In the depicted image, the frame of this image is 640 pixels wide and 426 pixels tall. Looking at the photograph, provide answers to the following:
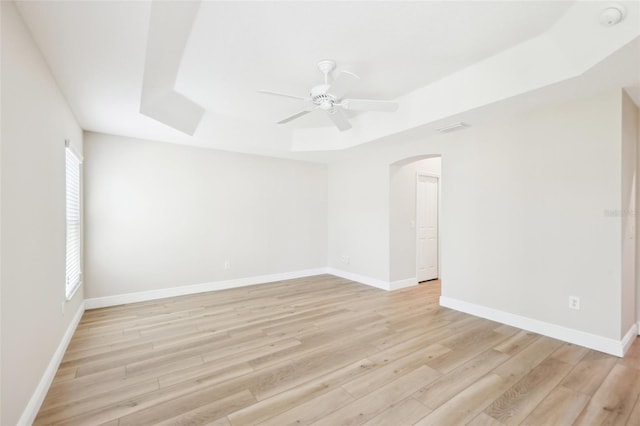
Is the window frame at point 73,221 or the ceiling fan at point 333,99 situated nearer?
the ceiling fan at point 333,99

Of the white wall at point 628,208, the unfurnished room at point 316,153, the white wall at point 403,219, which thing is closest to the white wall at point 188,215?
the unfurnished room at point 316,153

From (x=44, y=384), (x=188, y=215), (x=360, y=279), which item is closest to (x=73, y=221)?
(x=188, y=215)

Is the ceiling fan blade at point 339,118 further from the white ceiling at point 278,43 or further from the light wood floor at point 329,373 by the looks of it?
the light wood floor at point 329,373

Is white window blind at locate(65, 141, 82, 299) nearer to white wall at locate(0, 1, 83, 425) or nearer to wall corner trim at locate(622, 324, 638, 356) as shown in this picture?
white wall at locate(0, 1, 83, 425)

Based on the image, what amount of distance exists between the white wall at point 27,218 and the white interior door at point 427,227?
16.6 ft

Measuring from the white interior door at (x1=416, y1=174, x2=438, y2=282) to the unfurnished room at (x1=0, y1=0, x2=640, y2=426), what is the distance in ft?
1.89

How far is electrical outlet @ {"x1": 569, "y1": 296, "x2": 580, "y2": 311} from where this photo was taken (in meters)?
3.01

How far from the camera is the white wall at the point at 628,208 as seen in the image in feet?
9.23

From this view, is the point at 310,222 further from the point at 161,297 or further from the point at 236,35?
the point at 236,35

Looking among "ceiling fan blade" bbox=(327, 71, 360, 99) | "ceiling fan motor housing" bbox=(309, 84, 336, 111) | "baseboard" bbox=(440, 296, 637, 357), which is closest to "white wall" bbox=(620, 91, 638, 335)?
"baseboard" bbox=(440, 296, 637, 357)

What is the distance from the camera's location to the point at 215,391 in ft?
7.23

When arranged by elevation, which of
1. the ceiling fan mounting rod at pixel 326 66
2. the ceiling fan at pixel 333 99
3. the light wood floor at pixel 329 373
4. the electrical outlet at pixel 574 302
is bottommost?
the light wood floor at pixel 329 373

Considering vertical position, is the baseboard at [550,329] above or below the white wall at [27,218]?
below

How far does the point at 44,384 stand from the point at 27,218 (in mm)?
1224
